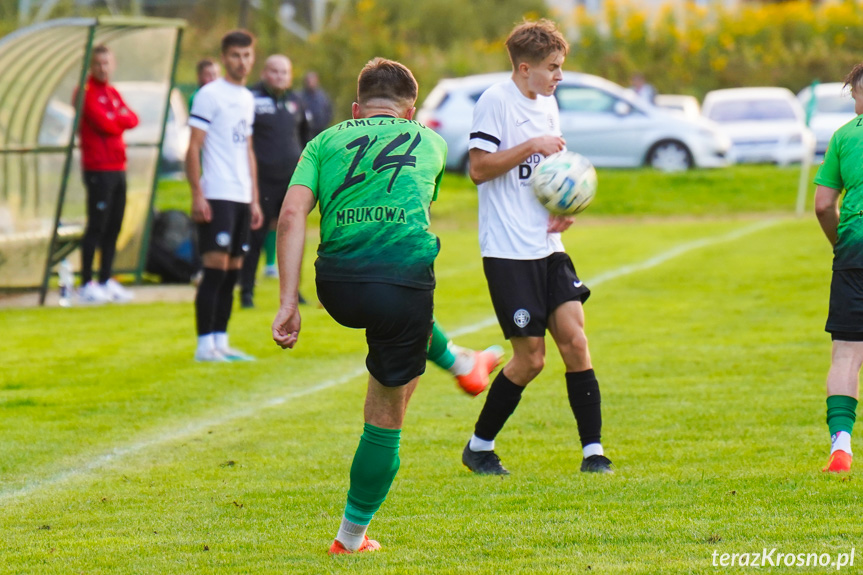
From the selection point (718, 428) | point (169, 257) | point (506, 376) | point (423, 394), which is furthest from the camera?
point (169, 257)

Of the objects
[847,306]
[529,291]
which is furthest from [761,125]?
[529,291]

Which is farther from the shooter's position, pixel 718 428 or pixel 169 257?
pixel 169 257

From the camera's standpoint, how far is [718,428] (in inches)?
276

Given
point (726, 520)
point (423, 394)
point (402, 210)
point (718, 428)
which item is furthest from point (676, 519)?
point (423, 394)

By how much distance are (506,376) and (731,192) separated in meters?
18.3

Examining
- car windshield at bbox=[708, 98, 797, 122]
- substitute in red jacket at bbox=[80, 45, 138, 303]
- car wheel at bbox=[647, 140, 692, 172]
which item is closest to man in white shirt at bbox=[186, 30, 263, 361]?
substitute in red jacket at bbox=[80, 45, 138, 303]

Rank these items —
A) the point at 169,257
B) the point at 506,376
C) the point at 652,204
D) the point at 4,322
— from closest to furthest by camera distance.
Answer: the point at 506,376
the point at 4,322
the point at 169,257
the point at 652,204

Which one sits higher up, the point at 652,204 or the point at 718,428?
the point at 718,428

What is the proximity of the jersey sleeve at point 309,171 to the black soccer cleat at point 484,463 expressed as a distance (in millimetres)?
2037

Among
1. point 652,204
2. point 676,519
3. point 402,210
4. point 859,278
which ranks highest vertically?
point 402,210

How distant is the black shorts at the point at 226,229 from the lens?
9242 mm

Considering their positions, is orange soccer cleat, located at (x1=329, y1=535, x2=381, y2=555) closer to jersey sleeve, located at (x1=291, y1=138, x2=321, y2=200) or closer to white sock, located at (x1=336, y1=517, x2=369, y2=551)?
white sock, located at (x1=336, y1=517, x2=369, y2=551)

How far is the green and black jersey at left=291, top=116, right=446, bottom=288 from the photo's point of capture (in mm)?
4410

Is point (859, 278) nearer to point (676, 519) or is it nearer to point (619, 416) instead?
point (676, 519)
